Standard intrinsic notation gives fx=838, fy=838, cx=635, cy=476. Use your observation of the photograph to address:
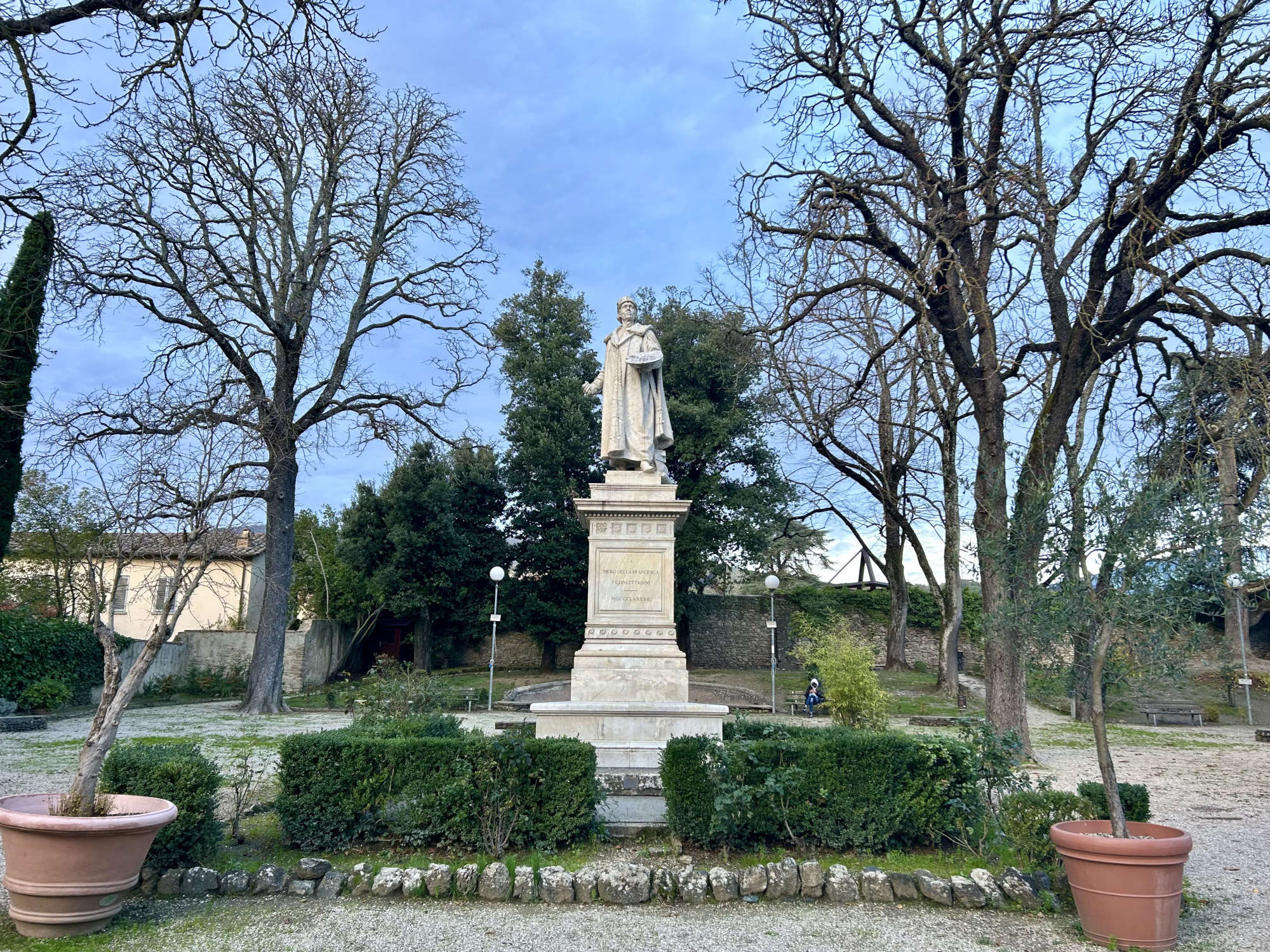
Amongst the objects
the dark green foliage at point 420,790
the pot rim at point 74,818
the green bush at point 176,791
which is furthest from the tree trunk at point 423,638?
the pot rim at point 74,818

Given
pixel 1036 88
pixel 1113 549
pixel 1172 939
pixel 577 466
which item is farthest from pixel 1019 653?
pixel 577 466

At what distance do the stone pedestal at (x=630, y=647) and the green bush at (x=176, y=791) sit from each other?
137 inches

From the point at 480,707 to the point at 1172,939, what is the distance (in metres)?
18.0

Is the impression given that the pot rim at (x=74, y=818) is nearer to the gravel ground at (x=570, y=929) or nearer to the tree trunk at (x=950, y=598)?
the gravel ground at (x=570, y=929)

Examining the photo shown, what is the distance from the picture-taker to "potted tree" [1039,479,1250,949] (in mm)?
4742

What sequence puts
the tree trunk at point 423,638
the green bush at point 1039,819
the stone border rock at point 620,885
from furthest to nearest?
1. the tree trunk at point 423,638
2. the green bush at point 1039,819
3. the stone border rock at point 620,885

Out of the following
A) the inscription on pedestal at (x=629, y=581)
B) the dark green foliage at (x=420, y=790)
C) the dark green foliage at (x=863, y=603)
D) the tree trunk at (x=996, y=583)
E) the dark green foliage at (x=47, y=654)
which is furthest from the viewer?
the dark green foliage at (x=863, y=603)

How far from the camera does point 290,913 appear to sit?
5.13m

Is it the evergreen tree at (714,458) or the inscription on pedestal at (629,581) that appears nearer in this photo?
the inscription on pedestal at (629,581)

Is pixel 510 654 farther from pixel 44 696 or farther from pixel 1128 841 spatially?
pixel 1128 841

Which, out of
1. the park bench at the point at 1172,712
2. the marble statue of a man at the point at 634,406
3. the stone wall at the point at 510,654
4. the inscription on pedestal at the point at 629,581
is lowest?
the park bench at the point at 1172,712

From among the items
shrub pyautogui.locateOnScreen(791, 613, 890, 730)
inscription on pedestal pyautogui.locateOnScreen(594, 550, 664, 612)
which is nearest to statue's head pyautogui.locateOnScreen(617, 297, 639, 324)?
inscription on pedestal pyautogui.locateOnScreen(594, 550, 664, 612)

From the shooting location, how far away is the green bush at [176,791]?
5.54 meters

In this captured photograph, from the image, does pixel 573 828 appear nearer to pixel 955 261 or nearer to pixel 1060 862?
pixel 1060 862
